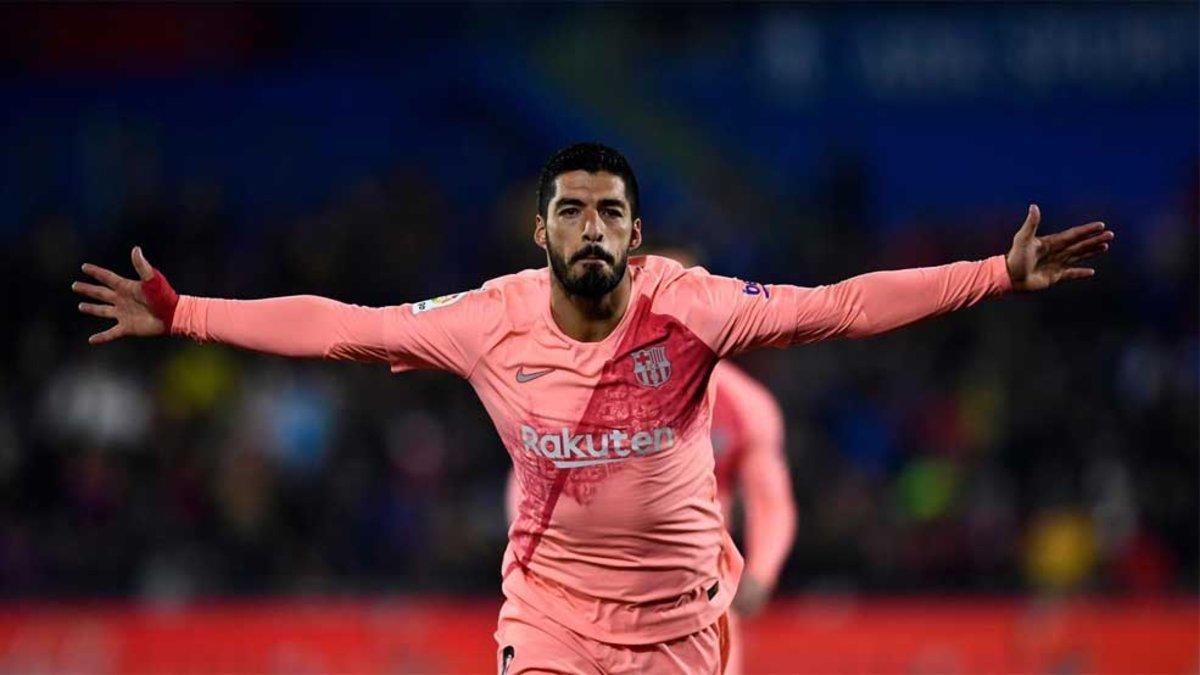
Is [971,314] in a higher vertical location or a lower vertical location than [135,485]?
higher

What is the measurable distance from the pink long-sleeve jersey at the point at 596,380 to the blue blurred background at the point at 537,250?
250 inches

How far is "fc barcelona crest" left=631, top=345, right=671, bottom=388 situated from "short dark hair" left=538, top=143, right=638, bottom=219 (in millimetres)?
387

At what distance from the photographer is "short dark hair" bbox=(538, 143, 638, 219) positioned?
533 centimetres

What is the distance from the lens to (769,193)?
1559cm

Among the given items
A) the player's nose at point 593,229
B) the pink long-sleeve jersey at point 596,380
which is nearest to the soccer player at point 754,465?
the pink long-sleeve jersey at point 596,380

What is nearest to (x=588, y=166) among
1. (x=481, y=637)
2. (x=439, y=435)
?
(x=481, y=637)

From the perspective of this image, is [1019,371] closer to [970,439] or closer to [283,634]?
[970,439]

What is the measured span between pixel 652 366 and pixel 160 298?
1.42m

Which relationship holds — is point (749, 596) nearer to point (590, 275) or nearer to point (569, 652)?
point (569, 652)

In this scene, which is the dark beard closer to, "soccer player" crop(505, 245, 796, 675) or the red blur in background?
"soccer player" crop(505, 245, 796, 675)

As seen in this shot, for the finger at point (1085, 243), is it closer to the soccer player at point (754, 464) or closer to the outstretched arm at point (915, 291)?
the outstretched arm at point (915, 291)

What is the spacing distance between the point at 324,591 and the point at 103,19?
19.0 feet

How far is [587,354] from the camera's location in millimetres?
5398

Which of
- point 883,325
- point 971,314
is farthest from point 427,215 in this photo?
point 883,325
